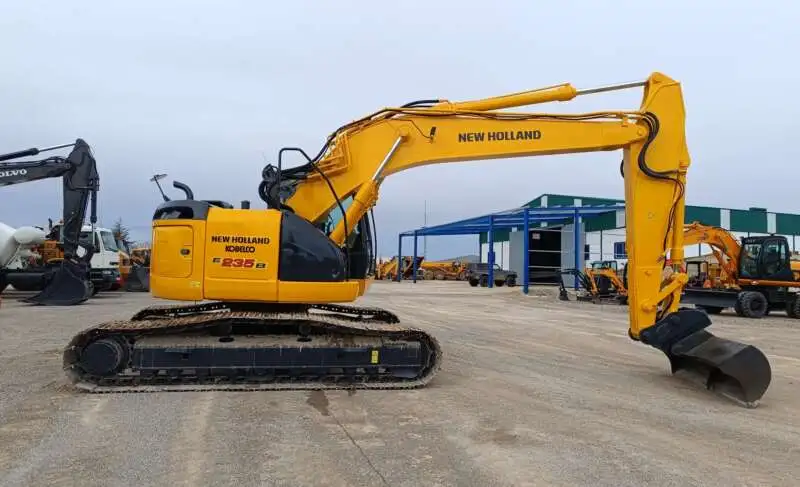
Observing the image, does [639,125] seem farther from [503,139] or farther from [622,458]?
[622,458]

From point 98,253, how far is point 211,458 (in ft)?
68.6

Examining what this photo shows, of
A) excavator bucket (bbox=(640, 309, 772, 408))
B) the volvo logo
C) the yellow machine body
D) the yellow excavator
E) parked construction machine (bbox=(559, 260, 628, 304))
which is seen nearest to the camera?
excavator bucket (bbox=(640, 309, 772, 408))

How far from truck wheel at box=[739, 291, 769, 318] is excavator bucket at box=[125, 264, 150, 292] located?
23362 mm

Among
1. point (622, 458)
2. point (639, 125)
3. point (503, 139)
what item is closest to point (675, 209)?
point (639, 125)

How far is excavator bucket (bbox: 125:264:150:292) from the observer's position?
26.8m

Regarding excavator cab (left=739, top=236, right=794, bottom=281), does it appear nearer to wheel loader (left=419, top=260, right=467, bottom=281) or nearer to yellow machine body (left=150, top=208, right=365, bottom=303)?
yellow machine body (left=150, top=208, right=365, bottom=303)

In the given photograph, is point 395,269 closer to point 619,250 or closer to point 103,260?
point 619,250

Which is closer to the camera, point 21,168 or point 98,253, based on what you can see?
point 21,168

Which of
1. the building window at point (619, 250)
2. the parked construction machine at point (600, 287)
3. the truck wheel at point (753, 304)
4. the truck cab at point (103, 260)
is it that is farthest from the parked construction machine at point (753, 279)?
the truck cab at point (103, 260)

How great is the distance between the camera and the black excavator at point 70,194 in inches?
703

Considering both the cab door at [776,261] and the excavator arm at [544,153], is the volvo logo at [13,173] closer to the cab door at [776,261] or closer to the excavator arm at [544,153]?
the excavator arm at [544,153]

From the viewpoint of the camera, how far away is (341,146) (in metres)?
7.91

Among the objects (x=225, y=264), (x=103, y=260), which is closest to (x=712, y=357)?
(x=225, y=264)

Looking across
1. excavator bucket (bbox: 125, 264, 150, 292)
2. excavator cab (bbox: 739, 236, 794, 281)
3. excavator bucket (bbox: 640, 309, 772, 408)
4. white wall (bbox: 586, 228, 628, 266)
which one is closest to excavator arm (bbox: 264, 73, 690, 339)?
excavator bucket (bbox: 640, 309, 772, 408)
